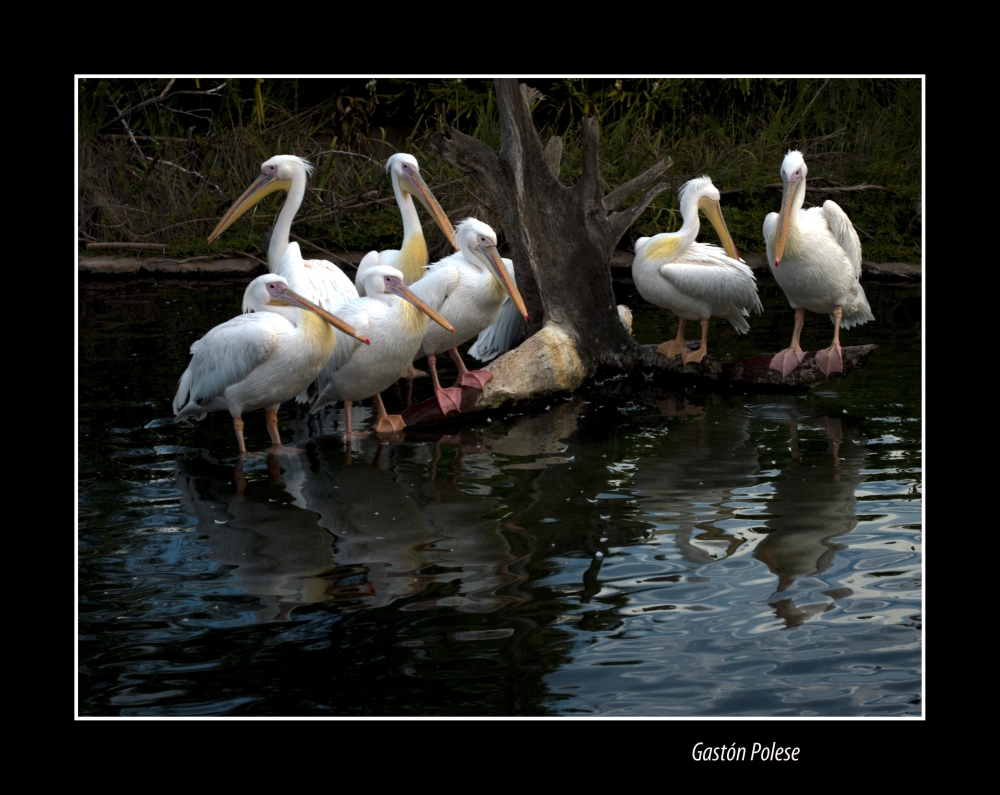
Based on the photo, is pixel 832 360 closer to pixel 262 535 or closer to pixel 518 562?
pixel 518 562

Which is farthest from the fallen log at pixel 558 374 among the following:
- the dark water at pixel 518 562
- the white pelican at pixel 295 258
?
the white pelican at pixel 295 258

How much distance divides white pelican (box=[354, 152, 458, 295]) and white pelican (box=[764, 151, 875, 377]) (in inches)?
72.9

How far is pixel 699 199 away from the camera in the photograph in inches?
270

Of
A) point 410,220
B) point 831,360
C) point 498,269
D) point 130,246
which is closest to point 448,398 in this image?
point 498,269

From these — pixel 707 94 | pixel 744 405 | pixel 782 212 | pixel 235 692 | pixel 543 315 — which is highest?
pixel 707 94

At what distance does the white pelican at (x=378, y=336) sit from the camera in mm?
5500

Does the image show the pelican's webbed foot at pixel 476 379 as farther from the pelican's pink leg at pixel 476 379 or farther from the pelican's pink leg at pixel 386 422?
the pelican's pink leg at pixel 386 422

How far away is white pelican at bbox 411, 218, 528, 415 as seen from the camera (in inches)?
241

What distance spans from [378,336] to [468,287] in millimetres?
856

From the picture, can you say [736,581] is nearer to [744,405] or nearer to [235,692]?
[235,692]

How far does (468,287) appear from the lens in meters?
6.17

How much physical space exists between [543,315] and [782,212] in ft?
5.12

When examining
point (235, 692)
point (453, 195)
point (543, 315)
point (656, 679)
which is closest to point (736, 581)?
point (656, 679)

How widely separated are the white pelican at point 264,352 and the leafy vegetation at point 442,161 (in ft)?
17.3
